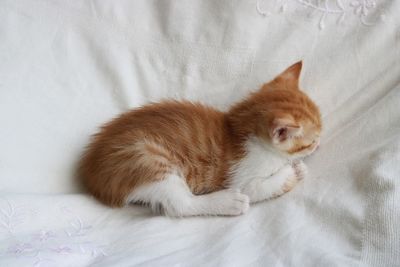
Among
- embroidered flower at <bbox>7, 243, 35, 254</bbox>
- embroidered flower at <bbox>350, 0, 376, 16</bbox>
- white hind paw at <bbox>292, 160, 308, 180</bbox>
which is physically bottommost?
embroidered flower at <bbox>7, 243, 35, 254</bbox>

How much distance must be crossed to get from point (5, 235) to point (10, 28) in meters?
0.69

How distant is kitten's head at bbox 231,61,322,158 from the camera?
1.19 metres

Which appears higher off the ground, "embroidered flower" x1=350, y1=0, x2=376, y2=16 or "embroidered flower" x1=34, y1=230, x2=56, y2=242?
"embroidered flower" x1=350, y1=0, x2=376, y2=16

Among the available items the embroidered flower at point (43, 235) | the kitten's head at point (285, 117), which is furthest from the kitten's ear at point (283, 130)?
the embroidered flower at point (43, 235)

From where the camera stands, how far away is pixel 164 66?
1.53m

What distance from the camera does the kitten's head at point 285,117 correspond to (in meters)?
1.19

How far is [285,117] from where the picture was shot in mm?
1166

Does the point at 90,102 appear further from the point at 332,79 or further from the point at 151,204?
the point at 332,79

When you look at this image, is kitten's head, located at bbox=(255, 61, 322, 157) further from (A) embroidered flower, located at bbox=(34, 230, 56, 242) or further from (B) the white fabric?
(A) embroidered flower, located at bbox=(34, 230, 56, 242)

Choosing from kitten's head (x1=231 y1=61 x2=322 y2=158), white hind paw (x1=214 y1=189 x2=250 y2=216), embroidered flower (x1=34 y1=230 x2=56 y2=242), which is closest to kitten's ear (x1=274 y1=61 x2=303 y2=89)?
kitten's head (x1=231 y1=61 x2=322 y2=158)

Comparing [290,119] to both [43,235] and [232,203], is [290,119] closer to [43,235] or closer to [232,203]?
[232,203]

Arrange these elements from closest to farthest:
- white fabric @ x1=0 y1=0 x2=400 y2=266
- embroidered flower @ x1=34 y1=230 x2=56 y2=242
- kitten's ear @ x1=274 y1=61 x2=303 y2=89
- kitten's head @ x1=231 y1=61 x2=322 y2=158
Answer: white fabric @ x1=0 y1=0 x2=400 y2=266 → embroidered flower @ x1=34 y1=230 x2=56 y2=242 → kitten's head @ x1=231 y1=61 x2=322 y2=158 → kitten's ear @ x1=274 y1=61 x2=303 y2=89

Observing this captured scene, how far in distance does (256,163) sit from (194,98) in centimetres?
38

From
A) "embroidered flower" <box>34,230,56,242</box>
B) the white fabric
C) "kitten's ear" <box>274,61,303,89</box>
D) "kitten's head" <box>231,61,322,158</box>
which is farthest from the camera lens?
"kitten's ear" <box>274,61,303,89</box>
